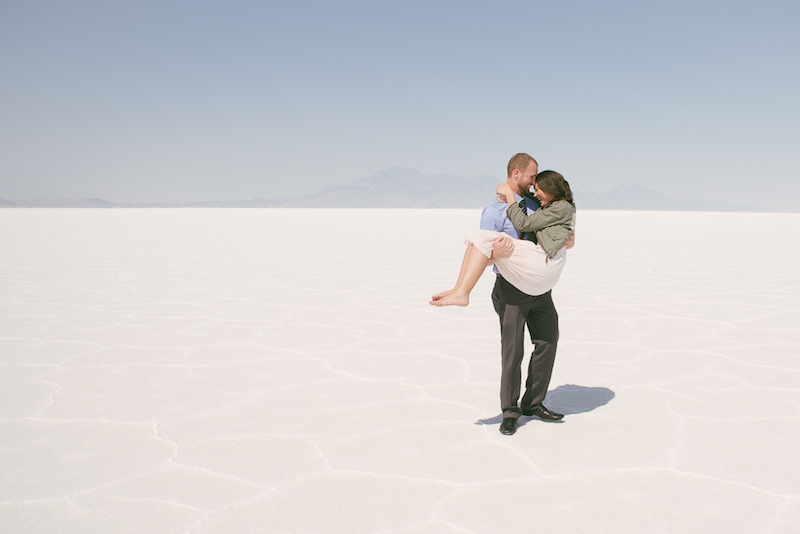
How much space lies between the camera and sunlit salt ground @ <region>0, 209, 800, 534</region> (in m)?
2.01

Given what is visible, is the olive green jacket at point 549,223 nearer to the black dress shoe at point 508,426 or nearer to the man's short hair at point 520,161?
the man's short hair at point 520,161

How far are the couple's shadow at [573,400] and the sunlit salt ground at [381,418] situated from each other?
15 mm

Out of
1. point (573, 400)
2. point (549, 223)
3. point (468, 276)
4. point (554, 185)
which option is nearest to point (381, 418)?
point (468, 276)

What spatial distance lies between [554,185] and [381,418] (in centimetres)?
130

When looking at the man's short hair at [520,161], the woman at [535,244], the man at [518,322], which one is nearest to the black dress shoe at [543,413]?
the man at [518,322]

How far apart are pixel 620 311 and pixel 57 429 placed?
443 cm

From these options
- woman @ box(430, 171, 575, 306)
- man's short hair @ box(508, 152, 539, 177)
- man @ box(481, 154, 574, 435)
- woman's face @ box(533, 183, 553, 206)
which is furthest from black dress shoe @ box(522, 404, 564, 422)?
man's short hair @ box(508, 152, 539, 177)

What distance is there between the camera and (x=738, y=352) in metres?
4.04

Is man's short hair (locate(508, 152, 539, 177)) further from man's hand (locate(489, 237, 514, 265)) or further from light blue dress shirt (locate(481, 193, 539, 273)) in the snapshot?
man's hand (locate(489, 237, 514, 265))

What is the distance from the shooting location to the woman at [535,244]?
2.41 meters

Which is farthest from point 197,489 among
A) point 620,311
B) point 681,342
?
point 620,311

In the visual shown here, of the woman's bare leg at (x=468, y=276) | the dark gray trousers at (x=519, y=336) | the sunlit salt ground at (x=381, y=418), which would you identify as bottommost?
the sunlit salt ground at (x=381, y=418)

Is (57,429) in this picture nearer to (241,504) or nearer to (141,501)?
(141,501)

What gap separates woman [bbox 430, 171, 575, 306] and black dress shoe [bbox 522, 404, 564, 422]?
24.0 inches
